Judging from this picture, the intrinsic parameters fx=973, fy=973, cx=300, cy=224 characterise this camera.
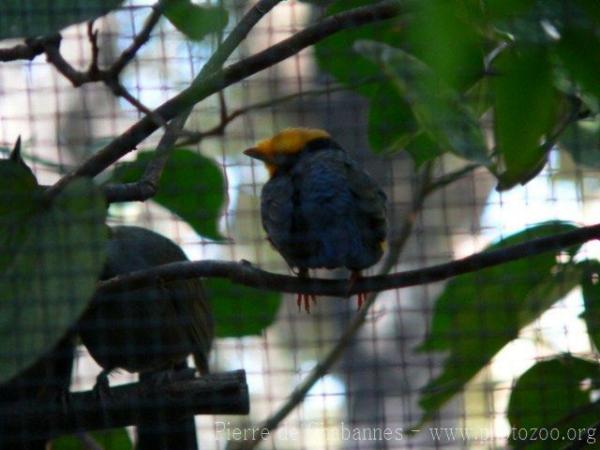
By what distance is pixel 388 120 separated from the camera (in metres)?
1.24

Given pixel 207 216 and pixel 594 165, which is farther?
pixel 207 216

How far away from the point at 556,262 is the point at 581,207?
0.55 ft

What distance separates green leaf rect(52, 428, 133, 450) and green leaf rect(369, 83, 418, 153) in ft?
1.96

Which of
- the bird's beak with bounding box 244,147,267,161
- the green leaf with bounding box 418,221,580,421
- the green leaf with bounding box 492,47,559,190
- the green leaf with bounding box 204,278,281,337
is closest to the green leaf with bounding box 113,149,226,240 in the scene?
the green leaf with bounding box 204,278,281,337

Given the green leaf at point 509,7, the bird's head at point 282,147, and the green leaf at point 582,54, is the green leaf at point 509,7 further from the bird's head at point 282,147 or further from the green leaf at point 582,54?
the bird's head at point 282,147

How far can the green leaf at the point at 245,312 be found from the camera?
138 cm

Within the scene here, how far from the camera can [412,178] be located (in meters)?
1.65

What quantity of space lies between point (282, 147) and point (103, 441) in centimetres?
55

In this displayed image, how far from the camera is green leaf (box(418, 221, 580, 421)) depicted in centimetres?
→ 122

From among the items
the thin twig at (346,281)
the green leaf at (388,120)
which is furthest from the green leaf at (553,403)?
the green leaf at (388,120)

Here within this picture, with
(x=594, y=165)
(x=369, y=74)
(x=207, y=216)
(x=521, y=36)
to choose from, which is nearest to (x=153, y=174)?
(x=207, y=216)

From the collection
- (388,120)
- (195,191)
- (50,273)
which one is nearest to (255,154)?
(195,191)

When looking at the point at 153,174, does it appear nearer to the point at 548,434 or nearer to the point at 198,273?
the point at 198,273

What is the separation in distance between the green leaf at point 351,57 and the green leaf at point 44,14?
444 millimetres
